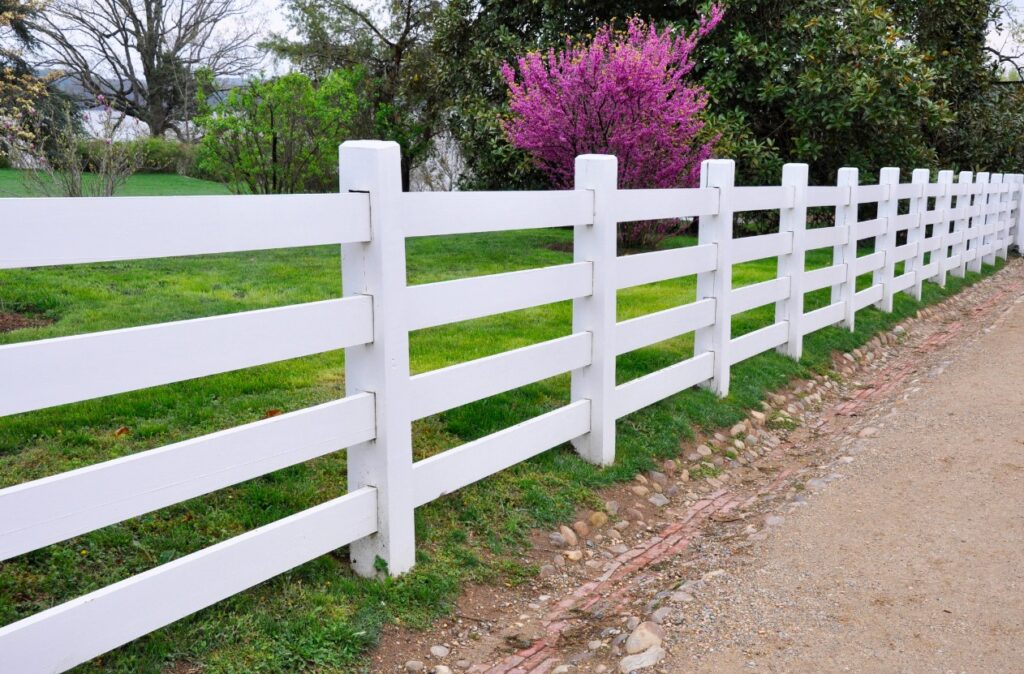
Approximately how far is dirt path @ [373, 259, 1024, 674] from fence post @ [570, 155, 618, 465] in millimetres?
338

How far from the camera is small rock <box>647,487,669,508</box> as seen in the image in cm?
493

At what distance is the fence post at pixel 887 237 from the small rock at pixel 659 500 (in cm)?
610

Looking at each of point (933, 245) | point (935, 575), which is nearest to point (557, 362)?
point (935, 575)

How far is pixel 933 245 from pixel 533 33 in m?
7.77

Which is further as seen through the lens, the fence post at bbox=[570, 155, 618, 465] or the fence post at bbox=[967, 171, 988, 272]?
the fence post at bbox=[967, 171, 988, 272]

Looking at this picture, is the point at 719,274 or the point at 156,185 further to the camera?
the point at 156,185

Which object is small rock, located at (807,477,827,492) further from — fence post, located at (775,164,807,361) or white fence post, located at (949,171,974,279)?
white fence post, located at (949,171,974,279)

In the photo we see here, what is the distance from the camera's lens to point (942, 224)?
12633 millimetres

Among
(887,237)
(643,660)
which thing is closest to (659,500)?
(643,660)

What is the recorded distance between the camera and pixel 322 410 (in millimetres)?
3301

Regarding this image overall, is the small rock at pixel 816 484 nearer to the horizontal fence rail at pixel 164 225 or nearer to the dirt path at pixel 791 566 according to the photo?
the dirt path at pixel 791 566

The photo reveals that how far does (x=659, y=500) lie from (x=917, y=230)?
8152 mm

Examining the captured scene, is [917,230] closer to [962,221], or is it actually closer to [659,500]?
[962,221]

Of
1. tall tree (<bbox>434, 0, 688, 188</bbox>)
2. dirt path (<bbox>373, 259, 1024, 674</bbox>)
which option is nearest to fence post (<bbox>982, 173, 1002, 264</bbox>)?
tall tree (<bbox>434, 0, 688, 188</bbox>)
